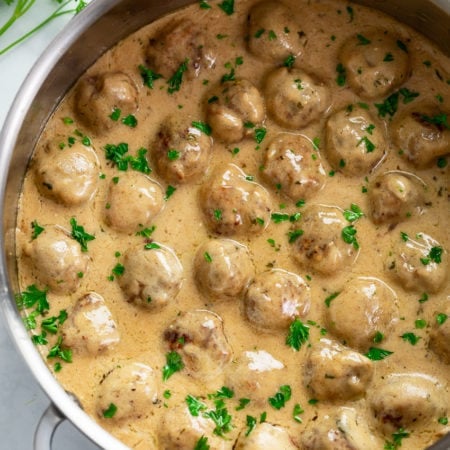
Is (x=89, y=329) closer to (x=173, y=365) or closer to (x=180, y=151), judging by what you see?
(x=173, y=365)

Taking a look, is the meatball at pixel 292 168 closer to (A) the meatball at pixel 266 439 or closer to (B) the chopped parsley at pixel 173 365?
(B) the chopped parsley at pixel 173 365

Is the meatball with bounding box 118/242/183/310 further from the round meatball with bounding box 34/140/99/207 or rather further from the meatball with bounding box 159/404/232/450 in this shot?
the meatball with bounding box 159/404/232/450

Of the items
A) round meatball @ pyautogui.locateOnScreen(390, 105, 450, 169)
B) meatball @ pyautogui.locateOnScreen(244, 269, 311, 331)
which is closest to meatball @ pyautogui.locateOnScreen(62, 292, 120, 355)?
meatball @ pyautogui.locateOnScreen(244, 269, 311, 331)

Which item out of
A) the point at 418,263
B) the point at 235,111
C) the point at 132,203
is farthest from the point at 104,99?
the point at 418,263

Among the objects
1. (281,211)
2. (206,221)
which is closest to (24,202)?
(206,221)

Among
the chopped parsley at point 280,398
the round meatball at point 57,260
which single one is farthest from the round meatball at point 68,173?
the chopped parsley at point 280,398
